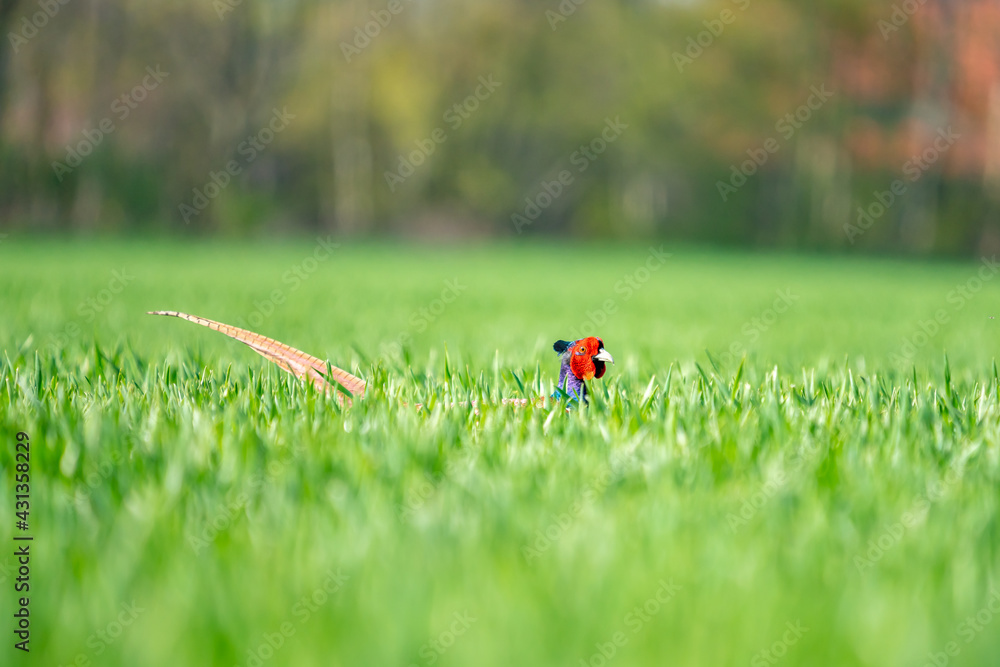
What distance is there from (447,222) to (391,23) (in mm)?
8526

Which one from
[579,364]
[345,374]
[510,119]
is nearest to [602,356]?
[579,364]

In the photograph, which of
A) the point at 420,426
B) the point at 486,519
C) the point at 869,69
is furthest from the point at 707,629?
the point at 869,69

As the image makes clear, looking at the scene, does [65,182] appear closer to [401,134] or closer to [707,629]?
[401,134]

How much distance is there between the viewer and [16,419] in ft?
8.07

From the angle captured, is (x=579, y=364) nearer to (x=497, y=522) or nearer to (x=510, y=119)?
(x=497, y=522)

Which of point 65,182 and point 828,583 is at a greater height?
point 65,182

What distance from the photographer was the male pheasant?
2.70m

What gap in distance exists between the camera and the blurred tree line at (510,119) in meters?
26.6

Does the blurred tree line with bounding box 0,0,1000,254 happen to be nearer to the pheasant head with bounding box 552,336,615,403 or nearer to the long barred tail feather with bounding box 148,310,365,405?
the long barred tail feather with bounding box 148,310,365,405

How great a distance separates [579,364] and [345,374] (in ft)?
2.62

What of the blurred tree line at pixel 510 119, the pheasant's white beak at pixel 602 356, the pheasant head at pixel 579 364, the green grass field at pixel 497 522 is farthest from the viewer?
the blurred tree line at pixel 510 119

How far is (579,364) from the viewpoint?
9.14ft

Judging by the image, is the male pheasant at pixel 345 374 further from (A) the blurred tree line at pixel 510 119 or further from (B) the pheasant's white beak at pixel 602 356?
(A) the blurred tree line at pixel 510 119

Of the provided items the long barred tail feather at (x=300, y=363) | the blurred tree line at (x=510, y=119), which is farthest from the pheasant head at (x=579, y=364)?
the blurred tree line at (x=510, y=119)
